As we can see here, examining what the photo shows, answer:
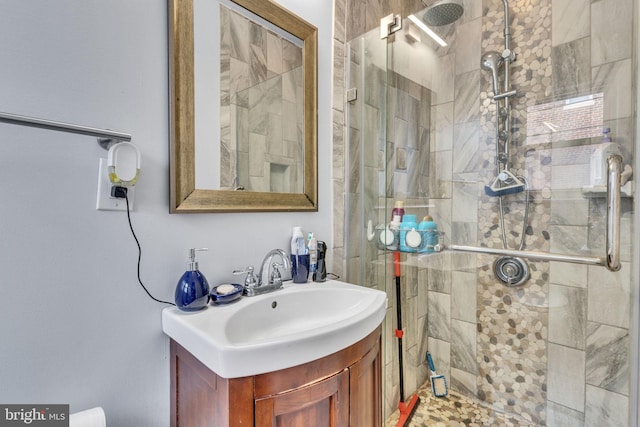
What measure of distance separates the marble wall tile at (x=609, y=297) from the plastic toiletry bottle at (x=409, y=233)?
78 cm

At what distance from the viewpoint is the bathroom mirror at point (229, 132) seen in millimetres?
857

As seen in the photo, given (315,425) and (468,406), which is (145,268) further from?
(468,406)

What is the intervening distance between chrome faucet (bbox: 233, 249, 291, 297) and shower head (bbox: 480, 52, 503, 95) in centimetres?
153

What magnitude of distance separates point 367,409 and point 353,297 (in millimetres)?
349

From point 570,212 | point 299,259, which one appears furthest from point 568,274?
point 299,259

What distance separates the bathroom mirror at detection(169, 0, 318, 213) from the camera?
86cm

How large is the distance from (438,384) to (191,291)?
166 cm

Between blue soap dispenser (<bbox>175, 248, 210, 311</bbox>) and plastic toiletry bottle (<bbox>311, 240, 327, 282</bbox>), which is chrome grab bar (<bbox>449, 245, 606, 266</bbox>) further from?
blue soap dispenser (<bbox>175, 248, 210, 311</bbox>)

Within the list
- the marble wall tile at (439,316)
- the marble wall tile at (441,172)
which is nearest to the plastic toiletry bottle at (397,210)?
the marble wall tile at (441,172)

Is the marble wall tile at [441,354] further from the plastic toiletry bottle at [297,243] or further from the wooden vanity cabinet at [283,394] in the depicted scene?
the plastic toiletry bottle at [297,243]

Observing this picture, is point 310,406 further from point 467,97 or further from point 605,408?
point 467,97

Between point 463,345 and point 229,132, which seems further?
point 463,345

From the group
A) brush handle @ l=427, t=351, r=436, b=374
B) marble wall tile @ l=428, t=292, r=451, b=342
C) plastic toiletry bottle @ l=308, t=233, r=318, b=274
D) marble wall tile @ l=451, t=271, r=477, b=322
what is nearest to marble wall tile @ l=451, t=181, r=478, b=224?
marble wall tile @ l=451, t=271, r=477, b=322

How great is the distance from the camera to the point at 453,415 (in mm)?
1598
